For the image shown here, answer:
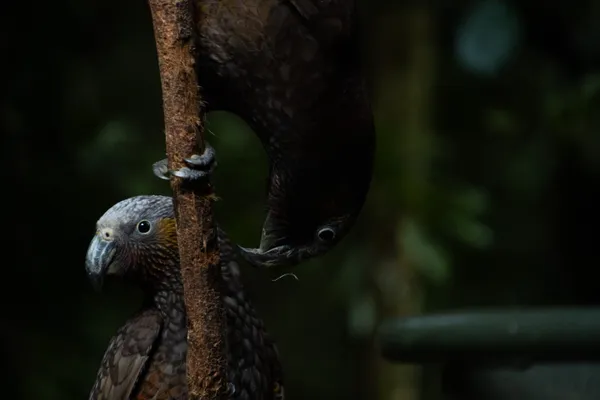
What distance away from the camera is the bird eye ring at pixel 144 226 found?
220 centimetres

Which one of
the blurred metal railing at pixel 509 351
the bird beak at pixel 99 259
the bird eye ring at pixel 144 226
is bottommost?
the blurred metal railing at pixel 509 351

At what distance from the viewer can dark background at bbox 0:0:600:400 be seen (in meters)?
3.10

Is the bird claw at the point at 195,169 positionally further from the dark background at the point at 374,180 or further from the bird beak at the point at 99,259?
the dark background at the point at 374,180

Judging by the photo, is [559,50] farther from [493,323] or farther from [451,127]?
[493,323]

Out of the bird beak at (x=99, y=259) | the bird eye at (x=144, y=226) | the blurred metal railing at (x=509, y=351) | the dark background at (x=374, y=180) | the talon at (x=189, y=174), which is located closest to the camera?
the talon at (x=189, y=174)

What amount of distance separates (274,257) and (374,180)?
1394 mm

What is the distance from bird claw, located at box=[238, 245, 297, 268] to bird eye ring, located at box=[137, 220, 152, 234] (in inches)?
9.2

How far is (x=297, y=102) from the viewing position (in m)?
2.24

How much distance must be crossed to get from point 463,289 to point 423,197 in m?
0.81

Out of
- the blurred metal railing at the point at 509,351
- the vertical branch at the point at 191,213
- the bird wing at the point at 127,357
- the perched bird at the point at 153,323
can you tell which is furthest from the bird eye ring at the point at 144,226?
the blurred metal railing at the point at 509,351

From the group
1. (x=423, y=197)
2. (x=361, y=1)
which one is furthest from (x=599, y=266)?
(x=361, y=1)

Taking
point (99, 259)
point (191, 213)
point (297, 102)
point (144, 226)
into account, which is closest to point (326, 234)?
point (297, 102)

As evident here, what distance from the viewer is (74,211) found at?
3113 millimetres

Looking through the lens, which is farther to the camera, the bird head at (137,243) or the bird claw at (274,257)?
the bird claw at (274,257)
